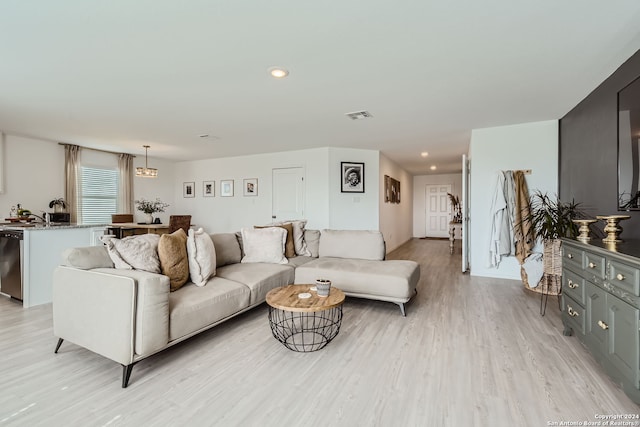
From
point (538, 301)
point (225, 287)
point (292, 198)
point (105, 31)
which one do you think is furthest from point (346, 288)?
point (292, 198)

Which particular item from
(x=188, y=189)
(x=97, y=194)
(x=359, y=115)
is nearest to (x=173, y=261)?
(x=359, y=115)

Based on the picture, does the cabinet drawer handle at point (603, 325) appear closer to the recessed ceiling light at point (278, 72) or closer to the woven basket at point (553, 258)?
the woven basket at point (553, 258)

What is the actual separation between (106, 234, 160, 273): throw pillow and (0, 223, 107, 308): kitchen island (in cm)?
188

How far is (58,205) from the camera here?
570cm

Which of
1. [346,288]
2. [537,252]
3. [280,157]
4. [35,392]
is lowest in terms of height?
[35,392]

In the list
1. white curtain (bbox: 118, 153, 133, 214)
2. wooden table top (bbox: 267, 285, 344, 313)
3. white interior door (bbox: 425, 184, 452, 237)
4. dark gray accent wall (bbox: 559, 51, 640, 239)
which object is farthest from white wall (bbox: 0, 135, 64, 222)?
white interior door (bbox: 425, 184, 452, 237)

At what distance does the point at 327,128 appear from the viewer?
15.2ft

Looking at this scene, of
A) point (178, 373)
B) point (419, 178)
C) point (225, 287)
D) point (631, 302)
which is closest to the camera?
point (631, 302)

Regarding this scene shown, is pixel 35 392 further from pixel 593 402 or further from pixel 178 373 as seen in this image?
pixel 593 402

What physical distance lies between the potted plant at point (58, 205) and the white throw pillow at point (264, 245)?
14.8 ft

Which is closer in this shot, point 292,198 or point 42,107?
point 42,107

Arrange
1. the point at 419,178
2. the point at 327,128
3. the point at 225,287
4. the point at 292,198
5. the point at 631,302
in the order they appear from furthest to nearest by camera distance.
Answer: the point at 419,178 → the point at 292,198 → the point at 327,128 → the point at 225,287 → the point at 631,302

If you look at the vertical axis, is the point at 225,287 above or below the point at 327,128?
below

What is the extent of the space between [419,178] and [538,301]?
761 cm
